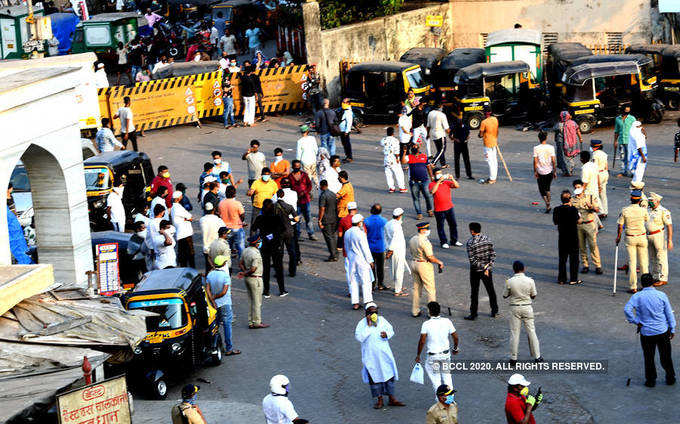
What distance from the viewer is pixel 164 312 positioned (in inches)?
578

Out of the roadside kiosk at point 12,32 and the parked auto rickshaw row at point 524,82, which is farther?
the roadside kiosk at point 12,32

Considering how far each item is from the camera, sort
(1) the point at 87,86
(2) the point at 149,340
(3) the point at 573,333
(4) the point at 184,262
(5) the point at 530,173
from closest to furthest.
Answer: (2) the point at 149,340
(3) the point at 573,333
(4) the point at 184,262
(5) the point at 530,173
(1) the point at 87,86

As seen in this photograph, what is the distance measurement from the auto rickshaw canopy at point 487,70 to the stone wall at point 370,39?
468 centimetres

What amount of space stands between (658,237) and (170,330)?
25.2 feet

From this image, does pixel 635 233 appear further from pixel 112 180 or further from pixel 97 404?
pixel 112 180

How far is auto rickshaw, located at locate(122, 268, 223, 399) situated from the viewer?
1443 cm

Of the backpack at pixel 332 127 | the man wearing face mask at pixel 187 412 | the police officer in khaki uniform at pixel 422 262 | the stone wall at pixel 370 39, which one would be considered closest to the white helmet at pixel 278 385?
the man wearing face mask at pixel 187 412

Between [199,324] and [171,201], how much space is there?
223 inches

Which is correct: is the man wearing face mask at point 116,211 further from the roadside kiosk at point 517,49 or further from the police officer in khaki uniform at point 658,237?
the roadside kiosk at point 517,49

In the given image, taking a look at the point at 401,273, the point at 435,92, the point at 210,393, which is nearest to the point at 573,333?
the point at 401,273

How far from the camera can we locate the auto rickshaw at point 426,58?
3250cm

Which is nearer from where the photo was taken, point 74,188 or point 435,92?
point 74,188

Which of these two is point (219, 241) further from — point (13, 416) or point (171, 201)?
point (13, 416)

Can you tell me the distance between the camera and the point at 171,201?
20344 millimetres
